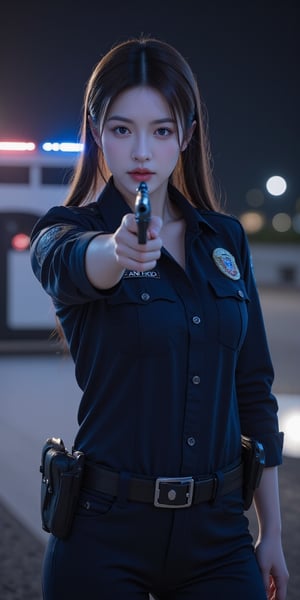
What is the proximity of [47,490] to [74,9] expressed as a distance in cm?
2348

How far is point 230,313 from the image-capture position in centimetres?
214

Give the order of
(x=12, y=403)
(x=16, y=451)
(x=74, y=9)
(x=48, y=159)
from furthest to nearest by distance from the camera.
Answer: (x=74, y=9)
(x=48, y=159)
(x=12, y=403)
(x=16, y=451)

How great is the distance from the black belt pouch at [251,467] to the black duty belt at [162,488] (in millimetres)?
153

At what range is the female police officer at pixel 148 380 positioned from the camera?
6.63ft

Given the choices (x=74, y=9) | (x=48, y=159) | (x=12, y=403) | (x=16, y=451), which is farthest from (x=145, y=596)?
(x=74, y=9)

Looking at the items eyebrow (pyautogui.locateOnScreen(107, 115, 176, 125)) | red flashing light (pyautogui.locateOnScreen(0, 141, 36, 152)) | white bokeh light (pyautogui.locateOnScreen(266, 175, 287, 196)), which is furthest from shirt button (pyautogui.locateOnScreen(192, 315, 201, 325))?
white bokeh light (pyautogui.locateOnScreen(266, 175, 287, 196))

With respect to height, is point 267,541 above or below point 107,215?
below

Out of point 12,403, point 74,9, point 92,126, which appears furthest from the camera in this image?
point 74,9

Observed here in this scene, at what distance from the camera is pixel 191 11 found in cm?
2767

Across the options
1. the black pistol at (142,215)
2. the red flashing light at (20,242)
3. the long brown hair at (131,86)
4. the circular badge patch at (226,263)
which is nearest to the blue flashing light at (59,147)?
the red flashing light at (20,242)

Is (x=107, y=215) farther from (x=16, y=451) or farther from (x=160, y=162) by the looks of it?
(x=16, y=451)

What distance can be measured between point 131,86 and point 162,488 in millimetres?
773

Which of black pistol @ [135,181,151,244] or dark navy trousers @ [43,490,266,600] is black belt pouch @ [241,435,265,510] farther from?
black pistol @ [135,181,151,244]

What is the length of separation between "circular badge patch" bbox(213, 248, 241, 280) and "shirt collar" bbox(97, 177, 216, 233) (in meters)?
0.06
